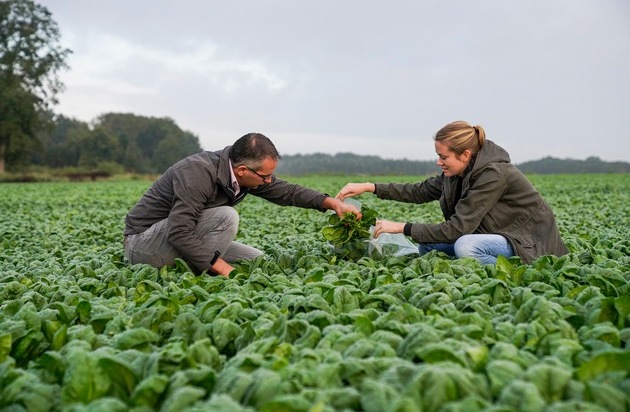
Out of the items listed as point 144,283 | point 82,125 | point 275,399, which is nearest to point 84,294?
point 144,283

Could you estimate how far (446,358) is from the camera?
9.38 feet

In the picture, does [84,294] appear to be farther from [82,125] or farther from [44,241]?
[82,125]

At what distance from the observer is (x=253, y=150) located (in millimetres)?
5598

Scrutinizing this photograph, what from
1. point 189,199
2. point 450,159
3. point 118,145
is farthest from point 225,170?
point 118,145

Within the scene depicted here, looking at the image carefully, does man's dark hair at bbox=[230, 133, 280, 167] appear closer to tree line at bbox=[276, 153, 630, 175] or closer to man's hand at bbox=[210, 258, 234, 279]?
man's hand at bbox=[210, 258, 234, 279]

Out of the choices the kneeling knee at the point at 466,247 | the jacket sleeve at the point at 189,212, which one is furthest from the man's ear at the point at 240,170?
the kneeling knee at the point at 466,247

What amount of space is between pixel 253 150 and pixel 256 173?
0.23m

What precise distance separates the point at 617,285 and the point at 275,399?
3432 millimetres

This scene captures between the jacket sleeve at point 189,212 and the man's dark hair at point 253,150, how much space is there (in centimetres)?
35

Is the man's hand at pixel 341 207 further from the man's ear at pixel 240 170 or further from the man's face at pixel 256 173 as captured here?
the man's ear at pixel 240 170

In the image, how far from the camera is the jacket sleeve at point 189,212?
5566mm

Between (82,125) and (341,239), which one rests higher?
A: (82,125)

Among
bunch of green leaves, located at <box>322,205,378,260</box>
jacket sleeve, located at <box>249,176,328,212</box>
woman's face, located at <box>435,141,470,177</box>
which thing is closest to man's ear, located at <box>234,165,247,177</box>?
jacket sleeve, located at <box>249,176,328,212</box>

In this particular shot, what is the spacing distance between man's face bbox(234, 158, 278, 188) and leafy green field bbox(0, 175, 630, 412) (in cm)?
87
